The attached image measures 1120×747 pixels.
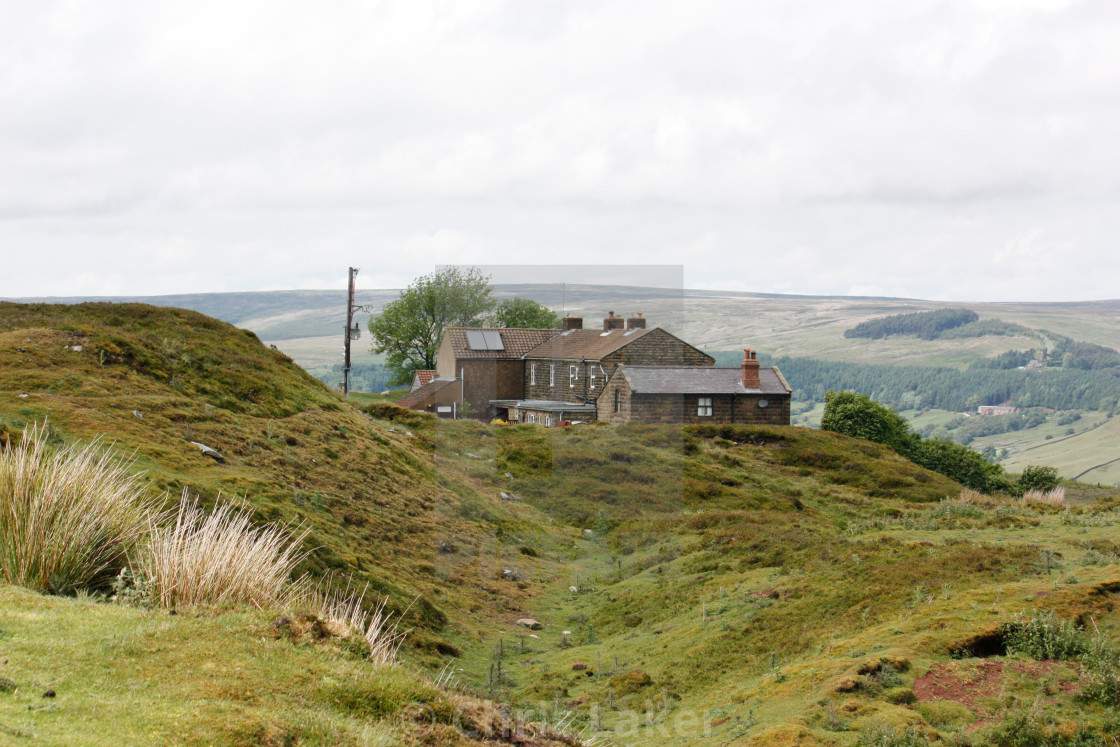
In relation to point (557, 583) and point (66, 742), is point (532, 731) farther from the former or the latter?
point (557, 583)

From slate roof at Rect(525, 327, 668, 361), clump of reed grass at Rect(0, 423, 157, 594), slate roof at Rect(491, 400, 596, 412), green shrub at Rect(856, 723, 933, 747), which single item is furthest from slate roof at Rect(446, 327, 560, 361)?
green shrub at Rect(856, 723, 933, 747)

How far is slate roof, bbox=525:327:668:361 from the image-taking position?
167ft

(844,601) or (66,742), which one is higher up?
(66,742)

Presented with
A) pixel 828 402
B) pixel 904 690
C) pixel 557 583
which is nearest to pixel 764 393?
pixel 828 402

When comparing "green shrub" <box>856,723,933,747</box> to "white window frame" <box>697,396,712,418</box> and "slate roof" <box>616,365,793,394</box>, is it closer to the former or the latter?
"slate roof" <box>616,365,793,394</box>

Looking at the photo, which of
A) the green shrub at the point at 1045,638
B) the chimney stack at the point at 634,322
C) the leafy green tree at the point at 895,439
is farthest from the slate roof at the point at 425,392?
the green shrub at the point at 1045,638

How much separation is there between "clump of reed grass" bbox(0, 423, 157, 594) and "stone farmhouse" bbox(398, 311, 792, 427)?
125 ft

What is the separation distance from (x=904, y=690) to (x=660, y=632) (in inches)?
239

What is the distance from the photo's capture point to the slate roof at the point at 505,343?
5316 centimetres

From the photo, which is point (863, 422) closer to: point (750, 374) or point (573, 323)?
point (750, 374)

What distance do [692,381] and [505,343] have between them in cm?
1310

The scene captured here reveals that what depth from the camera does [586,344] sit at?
54.5 meters

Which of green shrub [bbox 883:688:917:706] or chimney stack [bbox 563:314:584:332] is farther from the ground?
chimney stack [bbox 563:314:584:332]

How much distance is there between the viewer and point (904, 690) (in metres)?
8.73
